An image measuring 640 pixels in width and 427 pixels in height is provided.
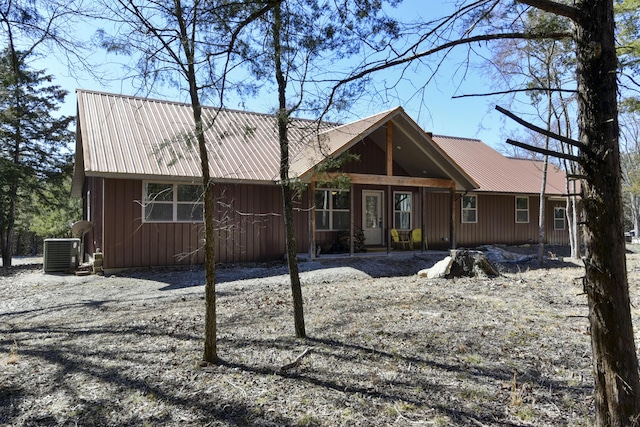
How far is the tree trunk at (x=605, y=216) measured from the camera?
2547 millimetres

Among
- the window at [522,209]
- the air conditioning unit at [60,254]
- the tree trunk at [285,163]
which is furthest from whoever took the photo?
the window at [522,209]

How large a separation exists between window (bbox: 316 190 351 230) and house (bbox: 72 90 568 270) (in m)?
0.04

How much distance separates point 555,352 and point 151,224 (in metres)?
9.97

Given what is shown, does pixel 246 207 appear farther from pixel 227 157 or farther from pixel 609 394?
pixel 609 394

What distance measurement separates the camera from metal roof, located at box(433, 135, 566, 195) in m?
18.4

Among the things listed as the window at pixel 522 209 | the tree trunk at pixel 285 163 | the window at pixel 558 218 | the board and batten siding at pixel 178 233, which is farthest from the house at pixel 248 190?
the window at pixel 558 218

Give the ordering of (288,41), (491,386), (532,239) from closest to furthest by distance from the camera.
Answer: (491,386) < (288,41) < (532,239)

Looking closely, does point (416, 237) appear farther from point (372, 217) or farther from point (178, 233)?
point (178, 233)

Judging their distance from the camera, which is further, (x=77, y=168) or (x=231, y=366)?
(x=77, y=168)

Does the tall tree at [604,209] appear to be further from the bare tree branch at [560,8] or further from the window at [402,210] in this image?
the window at [402,210]

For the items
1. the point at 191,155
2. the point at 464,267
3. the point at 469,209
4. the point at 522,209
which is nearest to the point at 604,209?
the point at 464,267

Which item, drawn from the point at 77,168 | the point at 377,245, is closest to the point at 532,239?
the point at 377,245

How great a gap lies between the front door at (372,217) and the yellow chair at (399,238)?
0.51m

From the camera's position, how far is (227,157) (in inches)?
512
